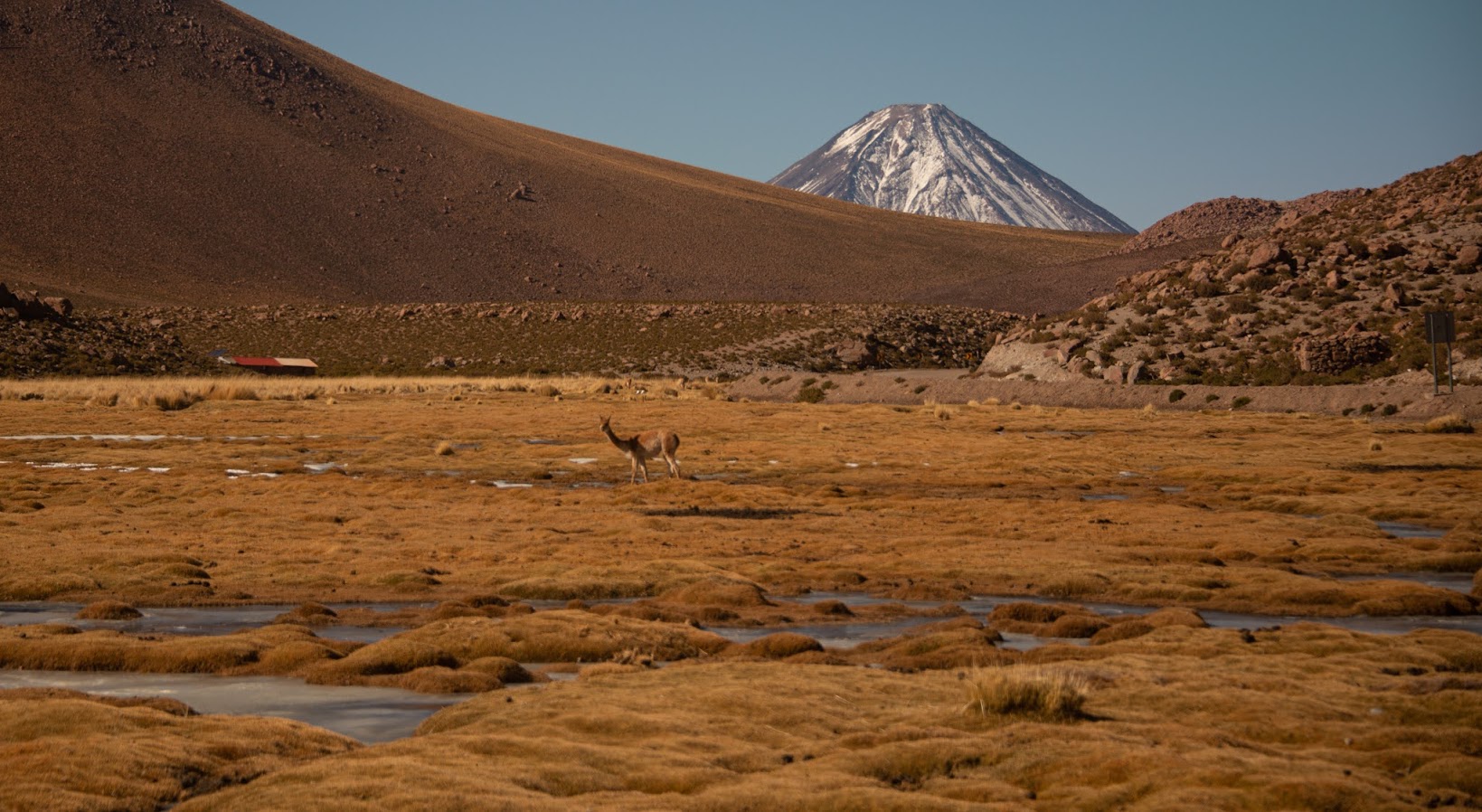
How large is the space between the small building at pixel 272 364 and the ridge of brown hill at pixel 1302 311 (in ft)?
157

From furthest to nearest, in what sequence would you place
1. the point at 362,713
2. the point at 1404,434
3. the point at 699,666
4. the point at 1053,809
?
the point at 1404,434 → the point at 699,666 → the point at 362,713 → the point at 1053,809

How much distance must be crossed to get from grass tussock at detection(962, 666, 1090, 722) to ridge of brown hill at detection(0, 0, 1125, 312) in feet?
424

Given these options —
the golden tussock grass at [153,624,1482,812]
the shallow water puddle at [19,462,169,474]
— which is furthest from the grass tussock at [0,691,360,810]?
the shallow water puddle at [19,462,169,474]

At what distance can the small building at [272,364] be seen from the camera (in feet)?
303

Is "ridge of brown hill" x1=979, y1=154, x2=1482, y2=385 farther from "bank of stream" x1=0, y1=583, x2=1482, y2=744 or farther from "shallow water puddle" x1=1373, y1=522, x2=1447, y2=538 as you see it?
"bank of stream" x1=0, y1=583, x2=1482, y2=744

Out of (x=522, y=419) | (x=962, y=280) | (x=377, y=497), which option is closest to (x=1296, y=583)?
(x=377, y=497)

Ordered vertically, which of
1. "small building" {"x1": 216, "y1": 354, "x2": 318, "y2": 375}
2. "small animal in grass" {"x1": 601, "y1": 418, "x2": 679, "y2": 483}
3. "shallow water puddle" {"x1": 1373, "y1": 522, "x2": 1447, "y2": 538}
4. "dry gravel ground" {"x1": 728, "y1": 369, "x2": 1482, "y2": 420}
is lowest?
"small building" {"x1": 216, "y1": 354, "x2": 318, "y2": 375}

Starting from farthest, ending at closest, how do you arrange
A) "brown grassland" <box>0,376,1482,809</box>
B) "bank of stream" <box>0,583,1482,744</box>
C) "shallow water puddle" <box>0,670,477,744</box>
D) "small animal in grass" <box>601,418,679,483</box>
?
"small animal in grass" <box>601,418,679,483</box>, "bank of stream" <box>0,583,1482,744</box>, "shallow water puddle" <box>0,670,477,744</box>, "brown grassland" <box>0,376,1482,809</box>

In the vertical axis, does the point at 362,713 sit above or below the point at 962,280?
below

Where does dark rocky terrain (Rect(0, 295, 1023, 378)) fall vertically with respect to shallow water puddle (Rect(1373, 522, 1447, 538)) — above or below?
above

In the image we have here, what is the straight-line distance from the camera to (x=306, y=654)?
15820 millimetres

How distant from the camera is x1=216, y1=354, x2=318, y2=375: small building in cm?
9224

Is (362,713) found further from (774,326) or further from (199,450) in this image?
(774,326)

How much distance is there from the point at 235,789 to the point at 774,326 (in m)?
99.8
